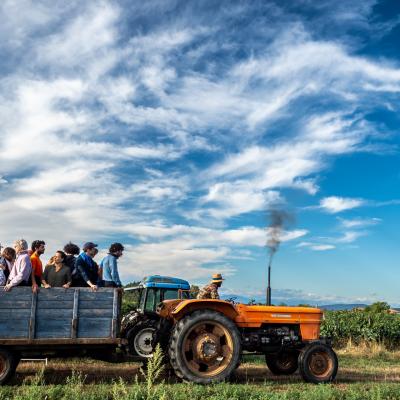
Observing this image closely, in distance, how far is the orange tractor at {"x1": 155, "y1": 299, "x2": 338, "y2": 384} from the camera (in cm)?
855

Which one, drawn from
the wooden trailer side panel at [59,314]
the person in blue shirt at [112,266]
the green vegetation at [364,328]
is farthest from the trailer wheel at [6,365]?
the green vegetation at [364,328]

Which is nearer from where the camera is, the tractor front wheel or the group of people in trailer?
the group of people in trailer

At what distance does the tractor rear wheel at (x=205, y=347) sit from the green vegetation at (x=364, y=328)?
10.8 m

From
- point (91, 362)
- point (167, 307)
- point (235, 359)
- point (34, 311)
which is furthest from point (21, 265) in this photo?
point (91, 362)

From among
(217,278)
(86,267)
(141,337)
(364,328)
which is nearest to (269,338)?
(217,278)

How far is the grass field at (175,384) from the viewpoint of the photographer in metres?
6.89

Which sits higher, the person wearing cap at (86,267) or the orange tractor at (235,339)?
the person wearing cap at (86,267)

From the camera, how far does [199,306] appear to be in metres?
8.88

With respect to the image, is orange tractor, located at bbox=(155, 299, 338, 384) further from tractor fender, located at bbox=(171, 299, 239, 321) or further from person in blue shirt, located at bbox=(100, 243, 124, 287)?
person in blue shirt, located at bbox=(100, 243, 124, 287)

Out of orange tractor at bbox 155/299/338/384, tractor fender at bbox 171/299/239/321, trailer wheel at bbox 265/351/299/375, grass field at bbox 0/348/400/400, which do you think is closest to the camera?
grass field at bbox 0/348/400/400

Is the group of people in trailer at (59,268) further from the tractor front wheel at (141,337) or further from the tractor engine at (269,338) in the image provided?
the tractor front wheel at (141,337)

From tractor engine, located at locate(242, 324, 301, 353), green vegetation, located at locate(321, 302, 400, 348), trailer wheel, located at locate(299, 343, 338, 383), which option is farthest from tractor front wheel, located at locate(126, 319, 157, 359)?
green vegetation, located at locate(321, 302, 400, 348)

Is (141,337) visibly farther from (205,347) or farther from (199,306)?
(205,347)

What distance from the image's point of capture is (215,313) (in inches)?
345
